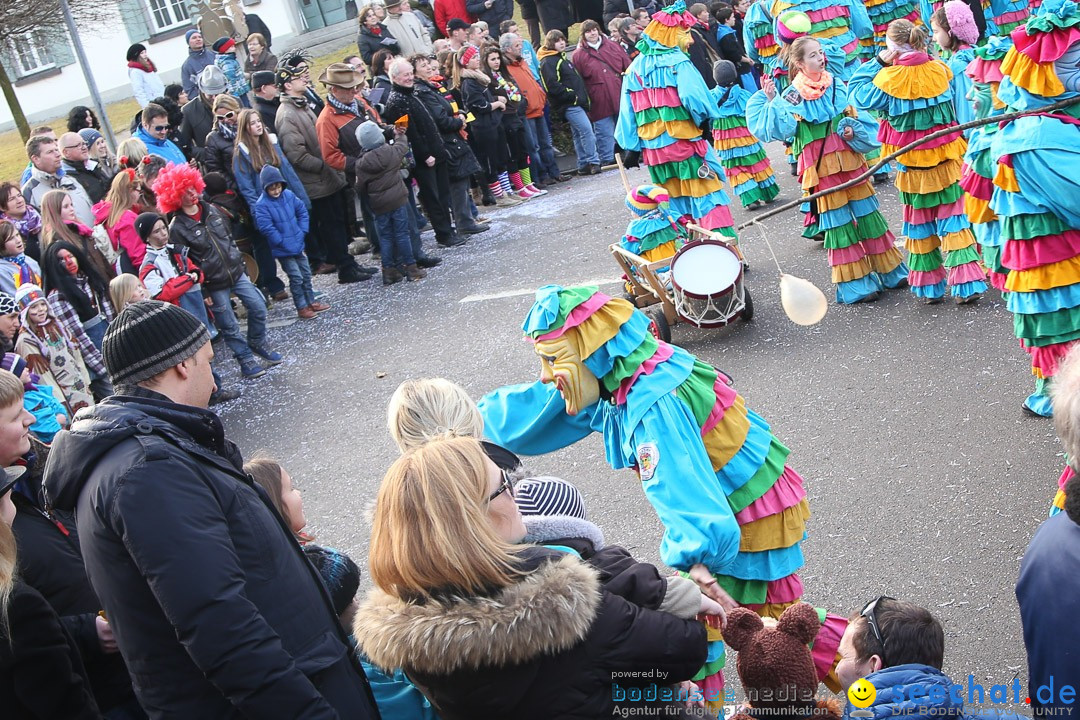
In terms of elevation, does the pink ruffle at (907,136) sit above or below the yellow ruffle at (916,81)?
below

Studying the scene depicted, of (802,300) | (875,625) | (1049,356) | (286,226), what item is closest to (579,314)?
(875,625)

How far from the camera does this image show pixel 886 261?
707 cm

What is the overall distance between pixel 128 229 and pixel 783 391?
5029mm

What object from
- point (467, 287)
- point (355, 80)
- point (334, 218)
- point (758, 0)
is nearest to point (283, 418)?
point (467, 287)

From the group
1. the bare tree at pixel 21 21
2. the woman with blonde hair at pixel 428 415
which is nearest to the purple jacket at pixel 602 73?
the bare tree at pixel 21 21

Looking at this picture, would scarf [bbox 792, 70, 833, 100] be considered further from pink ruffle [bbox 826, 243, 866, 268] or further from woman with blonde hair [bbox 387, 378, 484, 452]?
woman with blonde hair [bbox 387, 378, 484, 452]

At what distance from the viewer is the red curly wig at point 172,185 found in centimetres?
771

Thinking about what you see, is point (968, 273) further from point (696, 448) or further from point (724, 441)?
point (696, 448)

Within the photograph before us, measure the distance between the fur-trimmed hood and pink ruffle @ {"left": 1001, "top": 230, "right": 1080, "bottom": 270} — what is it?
3220mm

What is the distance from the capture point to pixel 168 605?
7.48ft

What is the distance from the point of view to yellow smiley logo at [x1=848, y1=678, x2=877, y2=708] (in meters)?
2.58

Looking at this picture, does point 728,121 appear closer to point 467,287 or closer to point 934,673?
point 467,287

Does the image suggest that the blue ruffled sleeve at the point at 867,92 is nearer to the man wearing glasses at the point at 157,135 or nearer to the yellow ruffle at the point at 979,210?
the yellow ruffle at the point at 979,210

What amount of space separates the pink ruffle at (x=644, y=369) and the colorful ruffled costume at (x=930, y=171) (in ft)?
13.2
